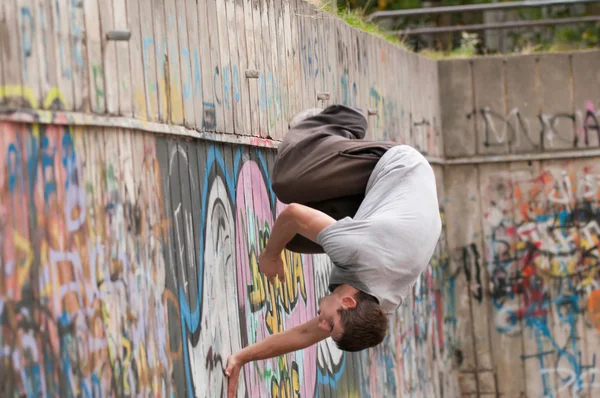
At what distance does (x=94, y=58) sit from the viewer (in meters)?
3.79

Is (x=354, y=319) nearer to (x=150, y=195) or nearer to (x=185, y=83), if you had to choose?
(x=150, y=195)

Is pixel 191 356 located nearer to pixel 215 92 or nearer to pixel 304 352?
pixel 215 92

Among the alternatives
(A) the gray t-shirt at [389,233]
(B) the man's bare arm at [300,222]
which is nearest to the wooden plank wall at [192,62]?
(B) the man's bare arm at [300,222]

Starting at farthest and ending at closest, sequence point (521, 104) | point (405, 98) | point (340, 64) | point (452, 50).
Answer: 1. point (452, 50)
2. point (521, 104)
3. point (405, 98)
4. point (340, 64)

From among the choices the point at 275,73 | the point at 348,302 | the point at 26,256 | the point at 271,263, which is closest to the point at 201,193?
the point at 271,263

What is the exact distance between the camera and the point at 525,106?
10.8 m

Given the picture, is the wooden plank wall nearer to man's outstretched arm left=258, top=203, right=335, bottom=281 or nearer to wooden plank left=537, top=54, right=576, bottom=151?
man's outstretched arm left=258, top=203, right=335, bottom=281

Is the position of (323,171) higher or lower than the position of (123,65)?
lower

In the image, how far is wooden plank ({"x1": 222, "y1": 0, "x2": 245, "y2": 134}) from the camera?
17.4 feet

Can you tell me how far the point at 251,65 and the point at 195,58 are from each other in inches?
33.5

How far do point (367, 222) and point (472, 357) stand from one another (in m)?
7.12

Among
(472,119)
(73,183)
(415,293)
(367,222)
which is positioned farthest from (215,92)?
(472,119)

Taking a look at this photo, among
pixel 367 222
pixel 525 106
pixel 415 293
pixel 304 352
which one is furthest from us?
pixel 525 106

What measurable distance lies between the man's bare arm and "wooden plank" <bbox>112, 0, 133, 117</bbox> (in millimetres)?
853
